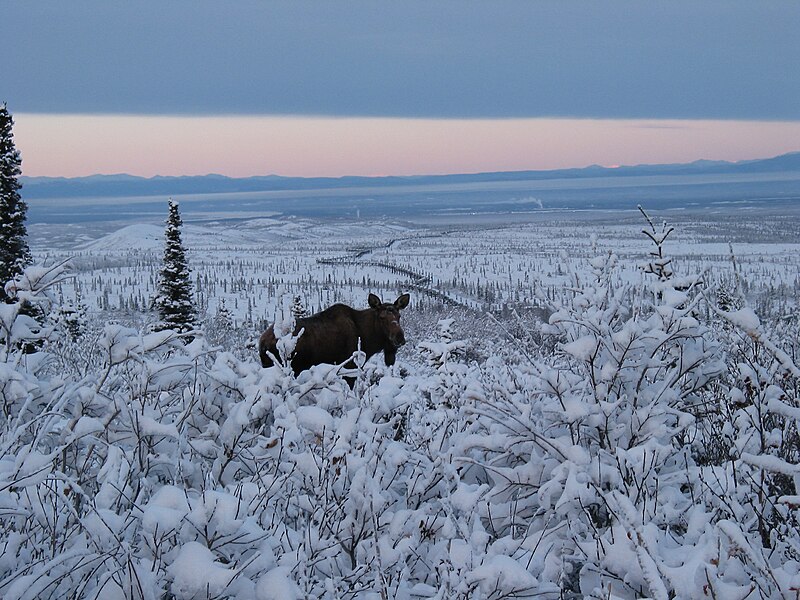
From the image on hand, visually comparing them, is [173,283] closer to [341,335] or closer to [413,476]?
[341,335]

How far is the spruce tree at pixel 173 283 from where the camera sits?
25875 millimetres

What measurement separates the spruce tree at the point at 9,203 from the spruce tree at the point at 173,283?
5231 mm

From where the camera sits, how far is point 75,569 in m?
2.52

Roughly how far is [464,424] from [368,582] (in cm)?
264

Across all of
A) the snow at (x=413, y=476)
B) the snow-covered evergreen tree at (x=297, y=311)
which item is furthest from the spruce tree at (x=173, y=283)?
the snow at (x=413, y=476)

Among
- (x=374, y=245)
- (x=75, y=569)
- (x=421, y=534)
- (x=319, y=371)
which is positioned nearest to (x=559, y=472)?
(x=421, y=534)

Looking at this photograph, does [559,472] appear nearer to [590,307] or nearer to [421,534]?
[421,534]

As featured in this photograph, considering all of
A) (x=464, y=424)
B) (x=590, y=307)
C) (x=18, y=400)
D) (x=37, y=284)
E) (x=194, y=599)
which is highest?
(x=37, y=284)

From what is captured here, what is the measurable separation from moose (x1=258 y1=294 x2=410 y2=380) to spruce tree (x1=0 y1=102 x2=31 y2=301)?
13975 millimetres

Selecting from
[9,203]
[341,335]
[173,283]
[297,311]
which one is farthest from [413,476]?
[173,283]

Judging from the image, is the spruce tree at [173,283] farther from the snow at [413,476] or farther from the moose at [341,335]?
the snow at [413,476]

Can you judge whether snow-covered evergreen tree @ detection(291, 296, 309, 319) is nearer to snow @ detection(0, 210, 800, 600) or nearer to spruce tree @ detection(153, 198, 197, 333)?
snow @ detection(0, 210, 800, 600)

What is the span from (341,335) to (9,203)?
15488 millimetres

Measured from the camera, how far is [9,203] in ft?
68.0
